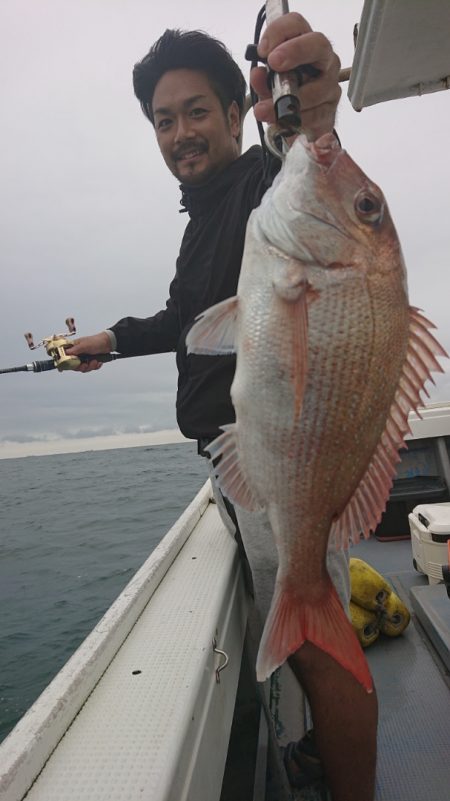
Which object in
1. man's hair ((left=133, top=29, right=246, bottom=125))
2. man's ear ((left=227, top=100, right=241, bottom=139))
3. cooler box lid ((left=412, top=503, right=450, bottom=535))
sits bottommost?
cooler box lid ((left=412, top=503, right=450, bottom=535))

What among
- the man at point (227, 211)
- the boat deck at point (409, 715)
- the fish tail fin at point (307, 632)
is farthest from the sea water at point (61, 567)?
the fish tail fin at point (307, 632)

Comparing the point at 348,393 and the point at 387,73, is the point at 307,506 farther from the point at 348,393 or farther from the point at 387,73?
the point at 387,73

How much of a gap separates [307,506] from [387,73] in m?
3.19

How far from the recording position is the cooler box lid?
134 inches

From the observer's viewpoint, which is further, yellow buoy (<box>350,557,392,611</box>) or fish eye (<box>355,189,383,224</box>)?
yellow buoy (<box>350,557,392,611</box>)

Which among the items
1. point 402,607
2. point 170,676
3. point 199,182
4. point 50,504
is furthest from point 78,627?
point 50,504

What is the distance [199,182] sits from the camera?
226 cm

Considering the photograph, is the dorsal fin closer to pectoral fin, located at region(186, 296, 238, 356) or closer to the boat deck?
pectoral fin, located at region(186, 296, 238, 356)

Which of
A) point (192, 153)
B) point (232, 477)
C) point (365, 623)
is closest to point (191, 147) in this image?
point (192, 153)

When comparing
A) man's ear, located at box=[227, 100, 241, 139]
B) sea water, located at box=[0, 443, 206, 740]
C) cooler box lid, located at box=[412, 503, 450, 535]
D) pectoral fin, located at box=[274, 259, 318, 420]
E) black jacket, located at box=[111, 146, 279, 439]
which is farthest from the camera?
sea water, located at box=[0, 443, 206, 740]

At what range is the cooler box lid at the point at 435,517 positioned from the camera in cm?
339

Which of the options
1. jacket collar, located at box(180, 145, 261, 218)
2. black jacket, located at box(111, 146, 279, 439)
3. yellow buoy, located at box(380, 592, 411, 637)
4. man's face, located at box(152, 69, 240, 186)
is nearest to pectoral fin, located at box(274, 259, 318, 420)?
black jacket, located at box(111, 146, 279, 439)

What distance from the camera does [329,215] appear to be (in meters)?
1.25

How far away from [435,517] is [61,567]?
7579mm
